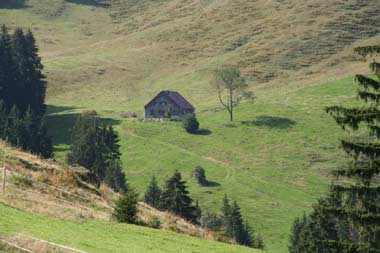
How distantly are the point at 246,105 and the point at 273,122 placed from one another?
43.1 feet

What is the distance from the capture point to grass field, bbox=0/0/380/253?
337 feet

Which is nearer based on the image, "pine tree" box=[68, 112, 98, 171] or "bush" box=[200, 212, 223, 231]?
"bush" box=[200, 212, 223, 231]

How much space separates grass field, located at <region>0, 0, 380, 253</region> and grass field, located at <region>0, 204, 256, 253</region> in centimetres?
5300

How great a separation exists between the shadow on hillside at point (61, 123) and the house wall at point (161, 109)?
9.40 metres

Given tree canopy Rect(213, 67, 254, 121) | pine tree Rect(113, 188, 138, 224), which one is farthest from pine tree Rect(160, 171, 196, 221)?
tree canopy Rect(213, 67, 254, 121)

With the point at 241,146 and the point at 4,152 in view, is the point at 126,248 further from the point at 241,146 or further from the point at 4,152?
the point at 241,146

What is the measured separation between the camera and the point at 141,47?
655 ft

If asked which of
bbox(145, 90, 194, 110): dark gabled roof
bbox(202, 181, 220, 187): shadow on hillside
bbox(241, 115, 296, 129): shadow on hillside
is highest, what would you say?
bbox(145, 90, 194, 110): dark gabled roof

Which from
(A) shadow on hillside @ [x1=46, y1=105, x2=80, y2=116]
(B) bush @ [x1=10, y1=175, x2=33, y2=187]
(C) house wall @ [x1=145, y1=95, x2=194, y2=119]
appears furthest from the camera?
(A) shadow on hillside @ [x1=46, y1=105, x2=80, y2=116]

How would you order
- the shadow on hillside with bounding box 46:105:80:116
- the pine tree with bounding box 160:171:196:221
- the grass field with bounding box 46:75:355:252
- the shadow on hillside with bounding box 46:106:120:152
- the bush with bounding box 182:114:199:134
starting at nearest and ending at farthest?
1. the pine tree with bounding box 160:171:196:221
2. the grass field with bounding box 46:75:355:252
3. the shadow on hillside with bounding box 46:106:120:152
4. the bush with bounding box 182:114:199:134
5. the shadow on hillside with bounding box 46:105:80:116

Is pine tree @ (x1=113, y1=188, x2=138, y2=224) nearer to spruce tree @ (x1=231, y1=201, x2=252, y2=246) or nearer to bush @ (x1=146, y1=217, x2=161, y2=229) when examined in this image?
bush @ (x1=146, y1=217, x2=161, y2=229)

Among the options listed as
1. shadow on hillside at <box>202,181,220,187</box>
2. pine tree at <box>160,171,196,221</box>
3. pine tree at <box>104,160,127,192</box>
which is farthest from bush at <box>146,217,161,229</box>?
shadow on hillside at <box>202,181,220,187</box>

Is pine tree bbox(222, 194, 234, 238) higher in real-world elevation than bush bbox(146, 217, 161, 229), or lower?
lower

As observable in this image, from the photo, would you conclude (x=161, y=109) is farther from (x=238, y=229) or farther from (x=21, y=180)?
(x=21, y=180)
